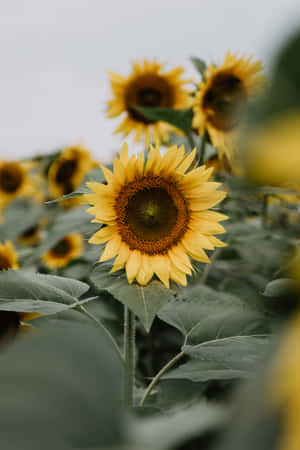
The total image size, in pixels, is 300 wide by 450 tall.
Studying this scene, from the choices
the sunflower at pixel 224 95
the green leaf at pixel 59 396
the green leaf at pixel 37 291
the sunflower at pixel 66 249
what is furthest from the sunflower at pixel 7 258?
the green leaf at pixel 59 396

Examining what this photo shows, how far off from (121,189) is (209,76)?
597 millimetres

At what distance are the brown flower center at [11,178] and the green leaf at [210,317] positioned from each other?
1804mm

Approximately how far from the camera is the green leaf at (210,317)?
735mm

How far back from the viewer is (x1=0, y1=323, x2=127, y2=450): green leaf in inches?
8.7

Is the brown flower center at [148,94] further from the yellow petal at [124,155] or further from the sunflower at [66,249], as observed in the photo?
the sunflower at [66,249]

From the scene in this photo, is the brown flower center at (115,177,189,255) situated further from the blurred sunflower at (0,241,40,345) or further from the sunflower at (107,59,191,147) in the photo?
Answer: the sunflower at (107,59,191,147)

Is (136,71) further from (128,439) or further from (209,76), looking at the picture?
(128,439)

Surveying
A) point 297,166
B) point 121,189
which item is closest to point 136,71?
point 121,189

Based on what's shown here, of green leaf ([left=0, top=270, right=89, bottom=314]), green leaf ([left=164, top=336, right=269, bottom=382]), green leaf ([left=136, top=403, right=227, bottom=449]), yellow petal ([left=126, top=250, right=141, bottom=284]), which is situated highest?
green leaf ([left=136, top=403, right=227, bottom=449])

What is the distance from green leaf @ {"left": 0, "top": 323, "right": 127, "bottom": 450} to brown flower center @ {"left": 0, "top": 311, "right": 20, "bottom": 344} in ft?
1.86

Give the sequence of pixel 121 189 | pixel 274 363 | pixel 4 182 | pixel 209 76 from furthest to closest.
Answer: pixel 4 182
pixel 209 76
pixel 121 189
pixel 274 363

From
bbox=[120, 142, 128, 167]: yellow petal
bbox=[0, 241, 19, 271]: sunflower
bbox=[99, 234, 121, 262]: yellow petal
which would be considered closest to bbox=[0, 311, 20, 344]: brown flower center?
bbox=[99, 234, 121, 262]: yellow petal

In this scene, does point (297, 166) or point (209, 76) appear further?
point (209, 76)

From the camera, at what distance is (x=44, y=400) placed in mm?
230
